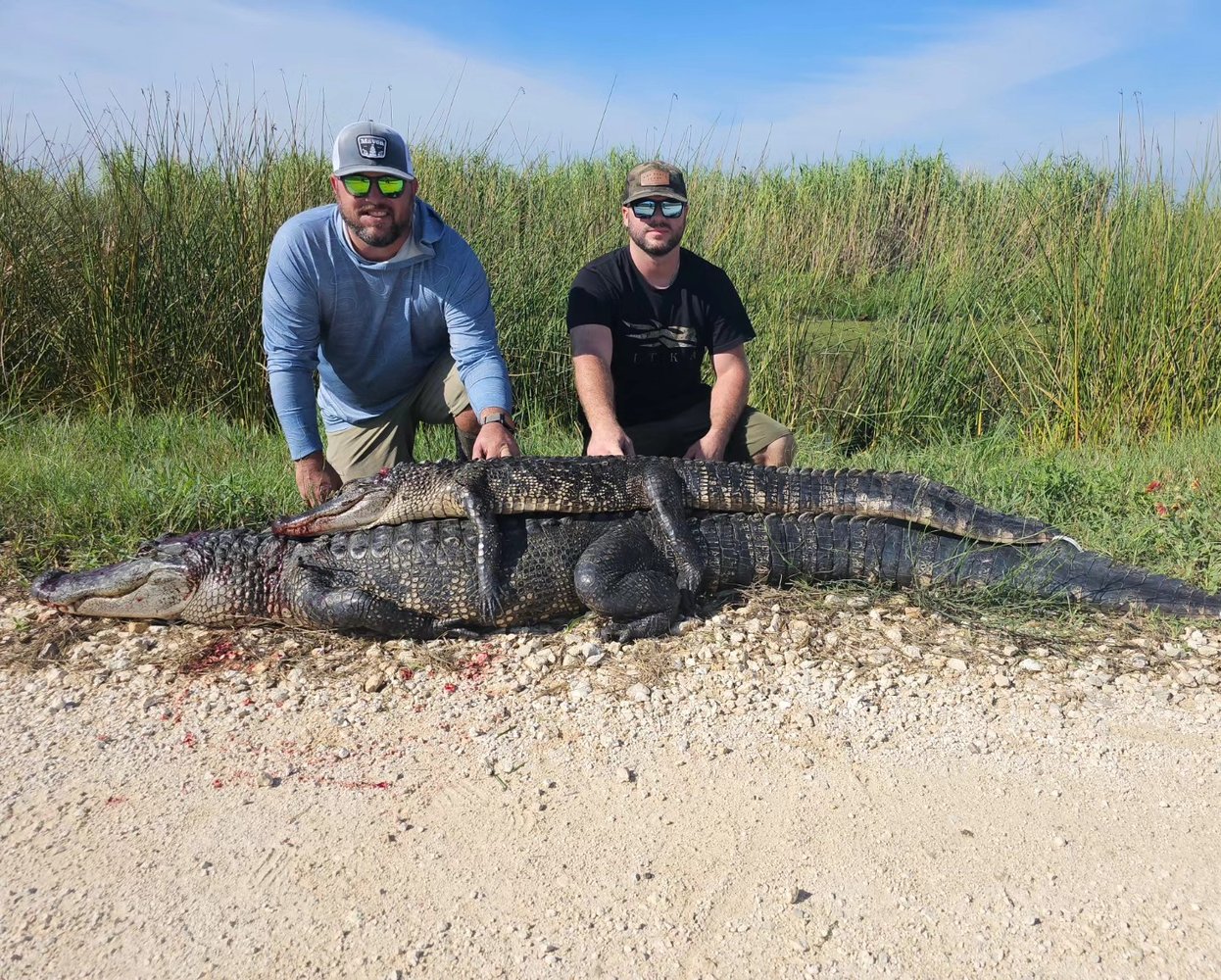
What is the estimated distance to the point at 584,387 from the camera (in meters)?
4.68

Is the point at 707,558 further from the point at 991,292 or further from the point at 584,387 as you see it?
the point at 991,292

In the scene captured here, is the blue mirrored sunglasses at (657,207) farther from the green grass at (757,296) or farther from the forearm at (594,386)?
the green grass at (757,296)

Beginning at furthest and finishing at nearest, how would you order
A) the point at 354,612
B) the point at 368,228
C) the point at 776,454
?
the point at 776,454
the point at 368,228
the point at 354,612

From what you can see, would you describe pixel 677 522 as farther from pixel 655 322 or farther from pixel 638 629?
pixel 655 322

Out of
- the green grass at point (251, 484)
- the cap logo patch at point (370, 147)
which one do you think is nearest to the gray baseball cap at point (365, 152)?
the cap logo patch at point (370, 147)

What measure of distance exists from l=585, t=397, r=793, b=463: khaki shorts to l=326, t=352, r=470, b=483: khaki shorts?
99 cm

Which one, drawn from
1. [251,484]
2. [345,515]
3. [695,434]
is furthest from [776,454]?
[251,484]

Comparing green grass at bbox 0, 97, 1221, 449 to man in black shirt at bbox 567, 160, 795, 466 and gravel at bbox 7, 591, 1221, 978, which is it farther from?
gravel at bbox 7, 591, 1221, 978

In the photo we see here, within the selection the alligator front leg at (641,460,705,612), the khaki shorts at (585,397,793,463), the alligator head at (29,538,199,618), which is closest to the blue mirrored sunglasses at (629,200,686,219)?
the khaki shorts at (585,397,793,463)

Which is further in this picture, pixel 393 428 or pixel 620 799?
pixel 393 428

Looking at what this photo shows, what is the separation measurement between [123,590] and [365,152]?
2.05 m

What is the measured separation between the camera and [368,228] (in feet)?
13.6

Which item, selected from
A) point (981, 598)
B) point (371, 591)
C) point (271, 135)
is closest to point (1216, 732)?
point (981, 598)

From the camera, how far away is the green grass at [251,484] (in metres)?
4.21
